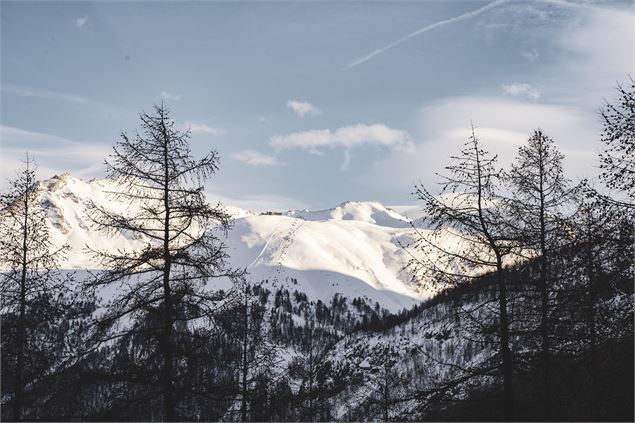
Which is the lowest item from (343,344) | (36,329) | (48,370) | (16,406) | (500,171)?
(343,344)

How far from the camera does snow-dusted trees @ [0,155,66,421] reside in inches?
668

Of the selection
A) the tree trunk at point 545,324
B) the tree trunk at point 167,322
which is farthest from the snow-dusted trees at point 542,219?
the tree trunk at point 167,322

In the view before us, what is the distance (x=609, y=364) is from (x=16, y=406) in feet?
60.6

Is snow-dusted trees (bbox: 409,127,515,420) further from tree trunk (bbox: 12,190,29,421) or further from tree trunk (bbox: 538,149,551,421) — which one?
tree trunk (bbox: 12,190,29,421)

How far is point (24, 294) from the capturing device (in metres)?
17.5

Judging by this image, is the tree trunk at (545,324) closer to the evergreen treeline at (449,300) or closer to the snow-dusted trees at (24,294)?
the evergreen treeline at (449,300)

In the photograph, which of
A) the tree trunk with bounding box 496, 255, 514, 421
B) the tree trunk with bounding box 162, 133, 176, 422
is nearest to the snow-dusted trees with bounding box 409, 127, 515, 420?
the tree trunk with bounding box 496, 255, 514, 421

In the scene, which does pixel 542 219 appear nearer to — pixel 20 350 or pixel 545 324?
pixel 545 324

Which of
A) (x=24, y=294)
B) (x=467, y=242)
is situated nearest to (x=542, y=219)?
(x=467, y=242)

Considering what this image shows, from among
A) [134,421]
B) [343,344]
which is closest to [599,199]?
[134,421]

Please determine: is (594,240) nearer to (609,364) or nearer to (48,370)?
(609,364)

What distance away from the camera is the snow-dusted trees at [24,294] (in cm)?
1697

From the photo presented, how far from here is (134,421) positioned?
43.5 feet

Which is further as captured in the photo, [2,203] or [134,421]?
[2,203]
